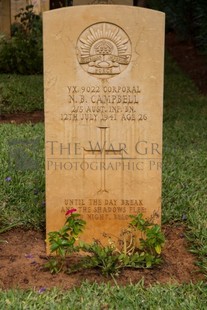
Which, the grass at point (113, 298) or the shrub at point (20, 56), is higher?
the shrub at point (20, 56)

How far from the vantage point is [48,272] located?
3672 millimetres

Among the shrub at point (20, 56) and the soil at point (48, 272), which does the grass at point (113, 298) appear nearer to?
the soil at point (48, 272)

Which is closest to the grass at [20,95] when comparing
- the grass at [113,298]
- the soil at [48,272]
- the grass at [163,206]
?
the grass at [163,206]

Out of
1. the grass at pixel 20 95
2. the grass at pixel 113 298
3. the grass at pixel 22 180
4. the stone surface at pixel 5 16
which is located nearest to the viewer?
the grass at pixel 113 298

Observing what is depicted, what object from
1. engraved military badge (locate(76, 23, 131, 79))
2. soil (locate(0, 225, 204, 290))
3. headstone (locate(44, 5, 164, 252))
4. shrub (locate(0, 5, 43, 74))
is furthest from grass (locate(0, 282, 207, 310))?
shrub (locate(0, 5, 43, 74))

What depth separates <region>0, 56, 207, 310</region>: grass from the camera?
325 cm

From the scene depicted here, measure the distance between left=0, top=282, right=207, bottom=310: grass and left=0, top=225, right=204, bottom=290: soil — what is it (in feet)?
0.40

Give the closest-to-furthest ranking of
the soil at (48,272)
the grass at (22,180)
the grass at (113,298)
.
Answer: the grass at (113,298), the soil at (48,272), the grass at (22,180)

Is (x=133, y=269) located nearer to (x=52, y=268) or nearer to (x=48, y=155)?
(x=52, y=268)

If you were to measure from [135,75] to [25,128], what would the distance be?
3299 millimetres

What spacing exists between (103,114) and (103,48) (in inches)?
15.5

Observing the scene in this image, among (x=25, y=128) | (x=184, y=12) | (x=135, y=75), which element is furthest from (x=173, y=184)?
(x=184, y=12)

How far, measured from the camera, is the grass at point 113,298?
3191 mm

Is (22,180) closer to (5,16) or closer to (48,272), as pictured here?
(48,272)
